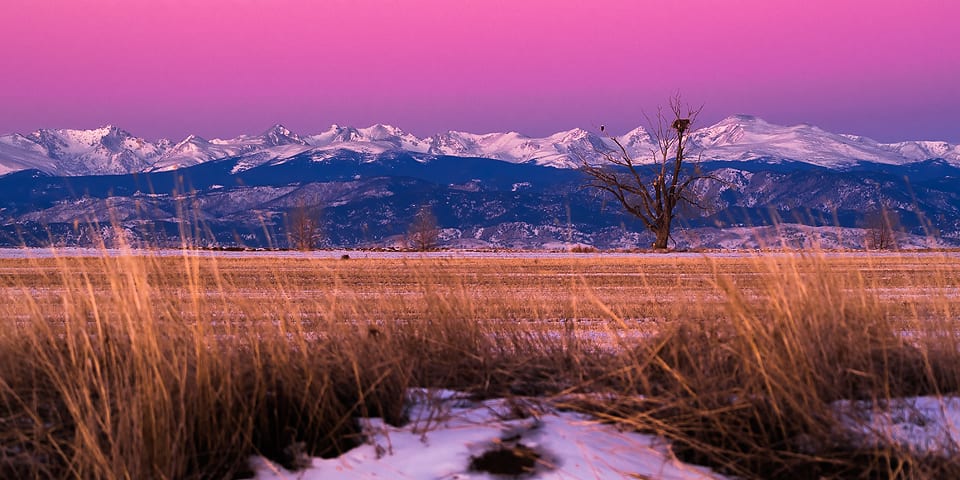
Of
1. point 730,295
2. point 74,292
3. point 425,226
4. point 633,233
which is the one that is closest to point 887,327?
point 730,295

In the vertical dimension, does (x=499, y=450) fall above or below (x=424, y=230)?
above

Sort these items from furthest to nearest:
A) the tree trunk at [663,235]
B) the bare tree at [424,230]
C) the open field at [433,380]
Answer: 1. the bare tree at [424,230]
2. the tree trunk at [663,235]
3. the open field at [433,380]

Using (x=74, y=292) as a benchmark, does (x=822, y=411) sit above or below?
below

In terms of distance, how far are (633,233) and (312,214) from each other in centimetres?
12810

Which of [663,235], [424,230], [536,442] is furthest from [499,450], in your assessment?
[424,230]

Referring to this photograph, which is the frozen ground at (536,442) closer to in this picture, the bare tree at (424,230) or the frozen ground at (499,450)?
the frozen ground at (499,450)

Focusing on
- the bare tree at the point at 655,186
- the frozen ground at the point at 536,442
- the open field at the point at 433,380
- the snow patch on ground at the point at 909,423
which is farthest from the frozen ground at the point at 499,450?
the bare tree at the point at 655,186

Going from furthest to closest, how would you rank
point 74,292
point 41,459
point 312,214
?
point 312,214
point 74,292
point 41,459

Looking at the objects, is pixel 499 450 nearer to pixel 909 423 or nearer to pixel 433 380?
pixel 433 380

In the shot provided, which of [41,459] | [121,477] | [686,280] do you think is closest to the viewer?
[121,477]

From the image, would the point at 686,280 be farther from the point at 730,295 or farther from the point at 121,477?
the point at 121,477

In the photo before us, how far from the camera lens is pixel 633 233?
187 meters

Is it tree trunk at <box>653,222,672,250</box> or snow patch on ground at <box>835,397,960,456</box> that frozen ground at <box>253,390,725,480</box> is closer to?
snow patch on ground at <box>835,397,960,456</box>

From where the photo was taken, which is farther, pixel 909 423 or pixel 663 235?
pixel 663 235
